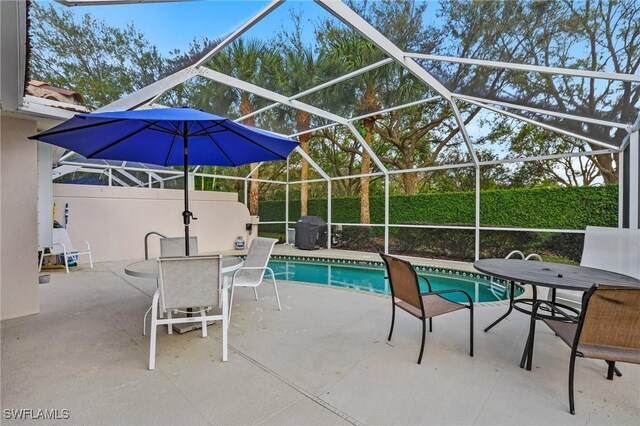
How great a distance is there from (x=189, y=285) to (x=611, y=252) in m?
4.92

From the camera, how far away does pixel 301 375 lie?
91.9 inches

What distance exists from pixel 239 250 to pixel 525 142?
36.3 feet

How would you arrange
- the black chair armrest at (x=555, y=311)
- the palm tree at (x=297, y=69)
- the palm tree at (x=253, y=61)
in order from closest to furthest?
the black chair armrest at (x=555, y=311) < the palm tree at (x=253, y=61) < the palm tree at (x=297, y=69)

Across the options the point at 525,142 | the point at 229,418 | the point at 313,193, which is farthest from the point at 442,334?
the point at 313,193

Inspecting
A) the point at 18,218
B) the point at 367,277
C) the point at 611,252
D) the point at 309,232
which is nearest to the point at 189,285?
the point at 18,218

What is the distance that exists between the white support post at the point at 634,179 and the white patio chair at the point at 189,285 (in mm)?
5967

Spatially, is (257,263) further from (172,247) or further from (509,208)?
(509,208)

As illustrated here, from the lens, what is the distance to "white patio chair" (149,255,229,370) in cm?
253

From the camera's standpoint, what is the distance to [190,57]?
16.4ft

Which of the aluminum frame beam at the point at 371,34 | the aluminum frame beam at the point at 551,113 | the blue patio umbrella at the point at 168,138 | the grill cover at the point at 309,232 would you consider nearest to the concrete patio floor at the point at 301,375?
the blue patio umbrella at the point at 168,138

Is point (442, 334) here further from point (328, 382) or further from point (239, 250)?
point (239, 250)

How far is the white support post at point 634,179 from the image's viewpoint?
4461 millimetres

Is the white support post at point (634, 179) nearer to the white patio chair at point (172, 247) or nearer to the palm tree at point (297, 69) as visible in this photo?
the palm tree at point (297, 69)

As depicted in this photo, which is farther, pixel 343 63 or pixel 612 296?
pixel 343 63
